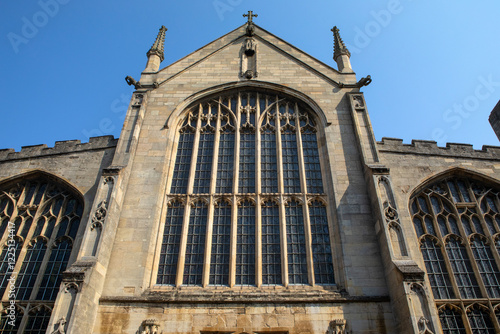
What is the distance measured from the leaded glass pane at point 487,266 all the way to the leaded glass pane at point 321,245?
14.3ft

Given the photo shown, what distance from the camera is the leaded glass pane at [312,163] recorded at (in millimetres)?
11820

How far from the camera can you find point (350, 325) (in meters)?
8.77

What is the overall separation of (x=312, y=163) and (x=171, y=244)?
5239 mm

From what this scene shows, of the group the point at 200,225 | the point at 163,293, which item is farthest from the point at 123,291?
the point at 200,225

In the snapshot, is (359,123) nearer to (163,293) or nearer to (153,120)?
(153,120)

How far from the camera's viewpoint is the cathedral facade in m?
8.99

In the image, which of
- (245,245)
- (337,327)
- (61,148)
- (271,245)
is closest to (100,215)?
(245,245)

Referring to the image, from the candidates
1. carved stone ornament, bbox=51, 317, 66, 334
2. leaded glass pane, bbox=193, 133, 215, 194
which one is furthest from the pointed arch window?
carved stone ornament, bbox=51, 317, 66, 334

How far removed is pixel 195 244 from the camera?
10656 mm

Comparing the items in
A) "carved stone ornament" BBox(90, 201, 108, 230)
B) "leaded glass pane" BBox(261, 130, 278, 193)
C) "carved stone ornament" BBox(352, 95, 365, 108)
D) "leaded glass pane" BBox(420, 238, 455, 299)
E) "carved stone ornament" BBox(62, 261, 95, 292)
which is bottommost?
"carved stone ornament" BBox(62, 261, 95, 292)

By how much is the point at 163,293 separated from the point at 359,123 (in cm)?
831

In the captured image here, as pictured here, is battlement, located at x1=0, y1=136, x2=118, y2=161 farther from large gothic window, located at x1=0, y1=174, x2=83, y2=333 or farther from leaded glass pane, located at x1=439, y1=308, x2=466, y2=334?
leaded glass pane, located at x1=439, y1=308, x2=466, y2=334

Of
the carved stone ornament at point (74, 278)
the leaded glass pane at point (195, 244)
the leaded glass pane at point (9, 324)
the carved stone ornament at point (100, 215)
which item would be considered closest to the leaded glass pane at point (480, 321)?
the leaded glass pane at point (195, 244)

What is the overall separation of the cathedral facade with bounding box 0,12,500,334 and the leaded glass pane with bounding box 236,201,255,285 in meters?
0.04
